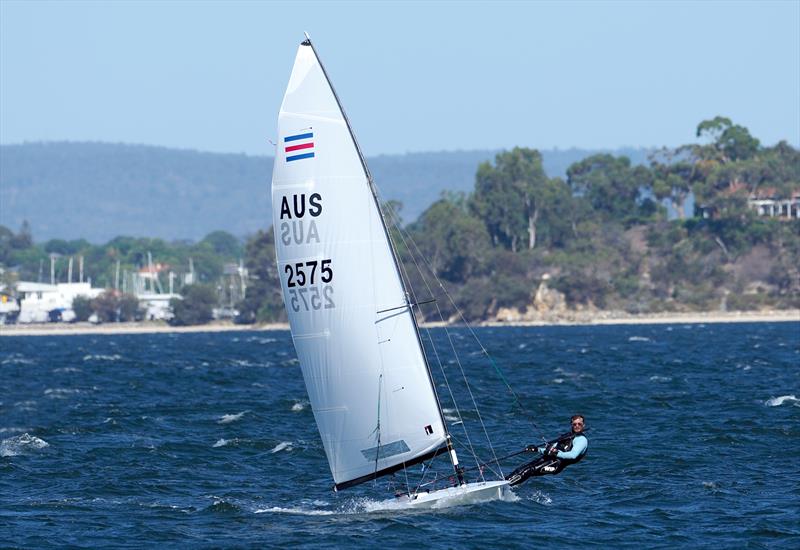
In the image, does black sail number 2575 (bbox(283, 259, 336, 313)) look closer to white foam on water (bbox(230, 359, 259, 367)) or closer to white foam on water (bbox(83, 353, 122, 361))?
white foam on water (bbox(230, 359, 259, 367))

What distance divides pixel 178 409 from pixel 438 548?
2756 centimetres

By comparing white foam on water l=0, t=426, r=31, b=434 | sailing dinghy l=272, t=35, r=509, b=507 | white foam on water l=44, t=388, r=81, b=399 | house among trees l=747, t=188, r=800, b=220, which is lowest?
white foam on water l=44, t=388, r=81, b=399

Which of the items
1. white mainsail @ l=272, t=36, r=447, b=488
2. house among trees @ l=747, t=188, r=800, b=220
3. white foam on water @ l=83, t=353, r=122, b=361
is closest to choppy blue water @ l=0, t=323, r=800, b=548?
white mainsail @ l=272, t=36, r=447, b=488

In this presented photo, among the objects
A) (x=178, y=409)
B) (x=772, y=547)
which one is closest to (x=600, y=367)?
(x=178, y=409)

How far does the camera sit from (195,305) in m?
196

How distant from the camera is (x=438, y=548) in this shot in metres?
23.7

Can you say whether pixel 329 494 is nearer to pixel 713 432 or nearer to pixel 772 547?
pixel 772 547

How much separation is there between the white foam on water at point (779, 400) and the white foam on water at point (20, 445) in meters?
A: 21.7

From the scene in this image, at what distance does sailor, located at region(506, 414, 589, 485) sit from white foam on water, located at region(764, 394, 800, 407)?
19195mm

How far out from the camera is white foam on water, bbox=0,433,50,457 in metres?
37.2

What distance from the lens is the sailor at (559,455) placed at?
88.0 ft

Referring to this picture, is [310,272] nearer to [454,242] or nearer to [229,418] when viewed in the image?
[229,418]

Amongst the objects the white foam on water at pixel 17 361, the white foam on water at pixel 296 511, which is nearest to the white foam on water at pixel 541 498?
the white foam on water at pixel 296 511

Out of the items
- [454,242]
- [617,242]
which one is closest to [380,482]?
[454,242]
